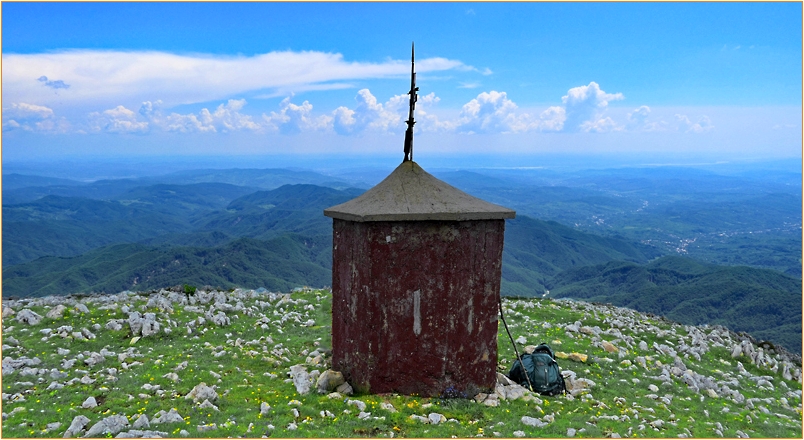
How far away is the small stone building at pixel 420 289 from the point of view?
33.6 feet

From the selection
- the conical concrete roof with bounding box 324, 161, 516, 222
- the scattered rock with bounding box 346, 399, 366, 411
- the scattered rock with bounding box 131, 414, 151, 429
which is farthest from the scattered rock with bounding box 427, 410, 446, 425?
the scattered rock with bounding box 131, 414, 151, 429

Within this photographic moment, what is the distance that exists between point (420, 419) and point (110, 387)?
7.00 metres

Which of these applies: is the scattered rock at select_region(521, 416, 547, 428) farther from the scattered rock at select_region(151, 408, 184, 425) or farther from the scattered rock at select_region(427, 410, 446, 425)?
the scattered rock at select_region(151, 408, 184, 425)

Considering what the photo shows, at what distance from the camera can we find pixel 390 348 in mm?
10555

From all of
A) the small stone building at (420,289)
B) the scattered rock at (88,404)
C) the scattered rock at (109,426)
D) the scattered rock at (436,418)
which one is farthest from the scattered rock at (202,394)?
the scattered rock at (436,418)

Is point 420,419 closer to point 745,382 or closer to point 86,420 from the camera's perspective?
point 86,420

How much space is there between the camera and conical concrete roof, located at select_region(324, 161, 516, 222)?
10.1 meters

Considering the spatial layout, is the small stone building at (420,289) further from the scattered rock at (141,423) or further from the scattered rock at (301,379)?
the scattered rock at (141,423)

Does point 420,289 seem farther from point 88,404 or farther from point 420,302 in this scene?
point 88,404

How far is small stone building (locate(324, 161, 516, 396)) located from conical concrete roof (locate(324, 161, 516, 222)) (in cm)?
2

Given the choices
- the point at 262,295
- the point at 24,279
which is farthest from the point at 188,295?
the point at 24,279

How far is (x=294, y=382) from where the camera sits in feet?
36.8

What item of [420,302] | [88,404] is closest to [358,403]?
[420,302]

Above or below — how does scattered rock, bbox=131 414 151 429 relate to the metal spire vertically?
below
